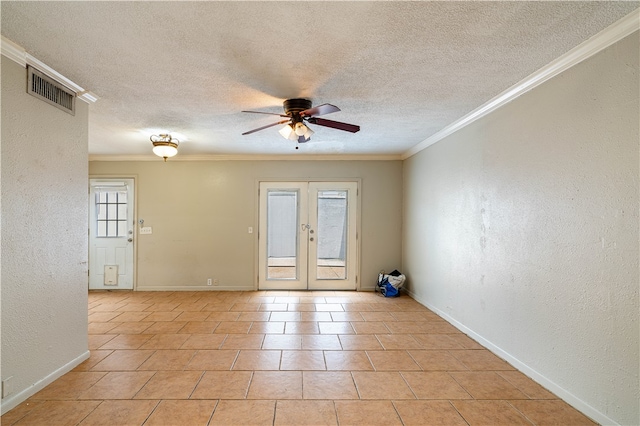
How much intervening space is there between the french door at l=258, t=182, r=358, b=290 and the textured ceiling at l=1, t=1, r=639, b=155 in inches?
96.9

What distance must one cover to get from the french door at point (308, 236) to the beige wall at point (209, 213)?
18 cm

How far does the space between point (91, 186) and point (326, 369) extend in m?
5.44

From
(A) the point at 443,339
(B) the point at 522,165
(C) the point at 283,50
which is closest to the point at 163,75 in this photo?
(C) the point at 283,50

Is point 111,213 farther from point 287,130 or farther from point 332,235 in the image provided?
point 287,130

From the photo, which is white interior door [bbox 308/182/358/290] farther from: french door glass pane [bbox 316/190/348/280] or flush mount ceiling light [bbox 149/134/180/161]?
flush mount ceiling light [bbox 149/134/180/161]

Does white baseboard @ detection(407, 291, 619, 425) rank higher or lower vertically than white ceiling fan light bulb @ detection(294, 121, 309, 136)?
lower

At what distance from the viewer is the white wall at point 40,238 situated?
2207 millimetres

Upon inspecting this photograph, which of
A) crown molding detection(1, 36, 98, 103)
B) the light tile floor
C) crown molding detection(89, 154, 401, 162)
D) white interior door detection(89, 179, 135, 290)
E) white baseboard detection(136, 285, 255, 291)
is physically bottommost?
white baseboard detection(136, 285, 255, 291)

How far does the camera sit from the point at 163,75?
2590 millimetres

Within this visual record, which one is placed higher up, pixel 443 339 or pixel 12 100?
pixel 12 100

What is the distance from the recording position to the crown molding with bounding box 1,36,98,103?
213 cm

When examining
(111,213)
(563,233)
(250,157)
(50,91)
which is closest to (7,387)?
(50,91)

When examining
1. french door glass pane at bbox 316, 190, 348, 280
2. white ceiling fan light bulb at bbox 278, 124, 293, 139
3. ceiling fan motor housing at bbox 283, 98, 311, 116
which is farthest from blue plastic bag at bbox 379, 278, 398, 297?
ceiling fan motor housing at bbox 283, 98, 311, 116

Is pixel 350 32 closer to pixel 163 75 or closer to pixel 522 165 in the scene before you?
pixel 163 75
